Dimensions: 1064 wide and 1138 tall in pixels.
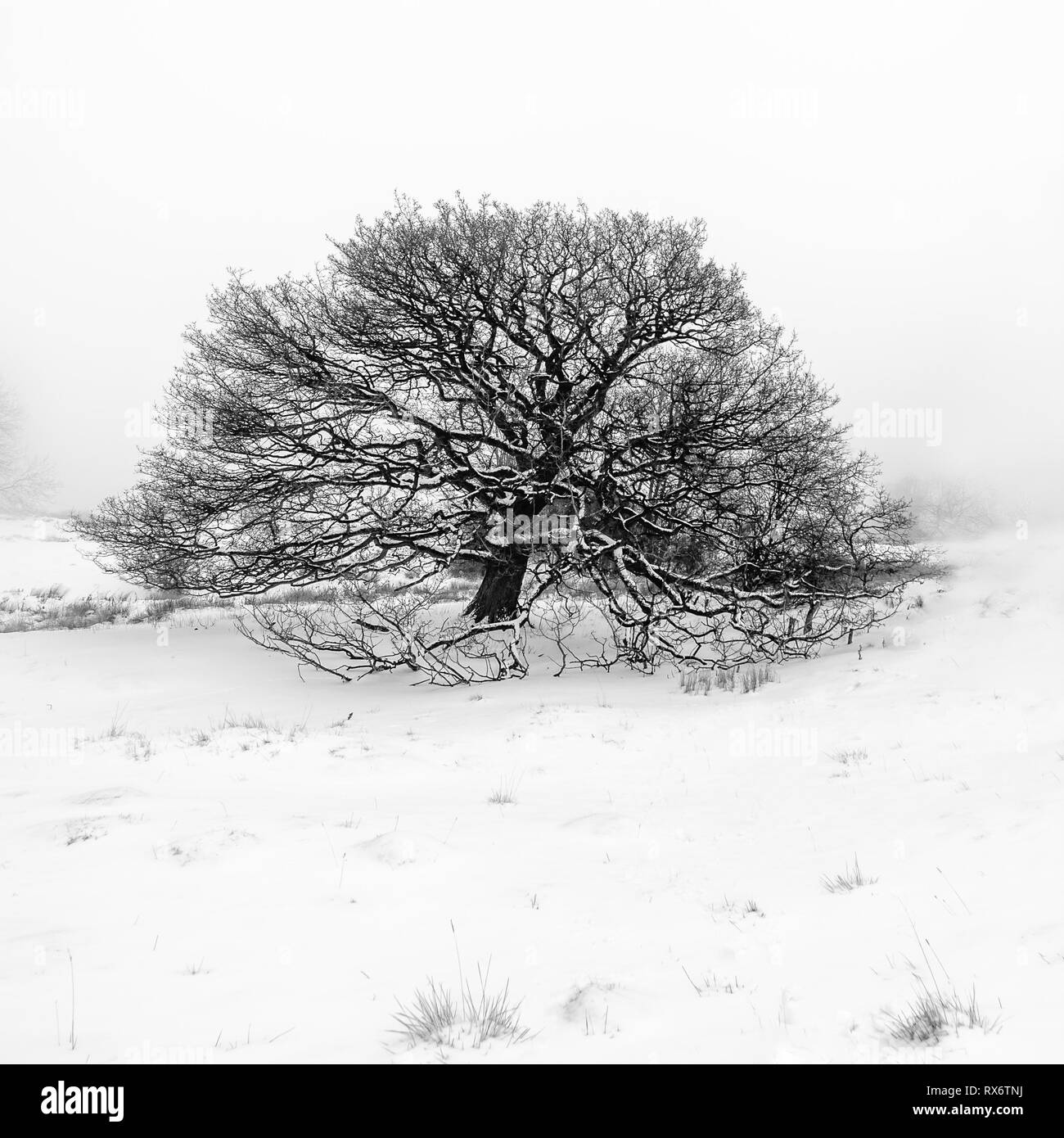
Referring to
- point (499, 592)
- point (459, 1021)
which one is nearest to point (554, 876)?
point (459, 1021)

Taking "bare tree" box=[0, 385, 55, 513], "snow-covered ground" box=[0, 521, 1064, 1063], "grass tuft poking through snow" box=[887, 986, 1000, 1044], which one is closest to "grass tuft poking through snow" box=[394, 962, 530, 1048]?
"snow-covered ground" box=[0, 521, 1064, 1063]

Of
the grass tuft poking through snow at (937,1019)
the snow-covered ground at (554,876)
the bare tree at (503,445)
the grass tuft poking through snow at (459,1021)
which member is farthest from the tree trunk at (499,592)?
the grass tuft poking through snow at (937,1019)

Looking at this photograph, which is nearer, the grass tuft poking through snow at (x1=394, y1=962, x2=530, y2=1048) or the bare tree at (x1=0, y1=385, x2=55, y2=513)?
the grass tuft poking through snow at (x1=394, y1=962, x2=530, y2=1048)

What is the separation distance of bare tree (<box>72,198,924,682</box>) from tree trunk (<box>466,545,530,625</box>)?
0.19 meters

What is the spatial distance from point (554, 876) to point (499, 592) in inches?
331

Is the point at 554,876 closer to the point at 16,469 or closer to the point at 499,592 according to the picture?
the point at 499,592

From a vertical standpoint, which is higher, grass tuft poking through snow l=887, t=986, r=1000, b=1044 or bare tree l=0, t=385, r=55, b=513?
bare tree l=0, t=385, r=55, b=513

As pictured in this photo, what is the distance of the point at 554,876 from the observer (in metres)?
3.61

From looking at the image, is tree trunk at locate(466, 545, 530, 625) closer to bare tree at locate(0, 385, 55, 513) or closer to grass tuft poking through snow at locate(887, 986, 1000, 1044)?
grass tuft poking through snow at locate(887, 986, 1000, 1044)

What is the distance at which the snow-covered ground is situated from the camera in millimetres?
2186

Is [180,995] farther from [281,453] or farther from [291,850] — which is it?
[281,453]

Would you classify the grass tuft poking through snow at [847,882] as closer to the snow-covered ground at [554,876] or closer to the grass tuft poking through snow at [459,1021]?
the snow-covered ground at [554,876]

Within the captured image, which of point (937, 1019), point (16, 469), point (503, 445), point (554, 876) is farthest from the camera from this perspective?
Answer: point (16, 469)
